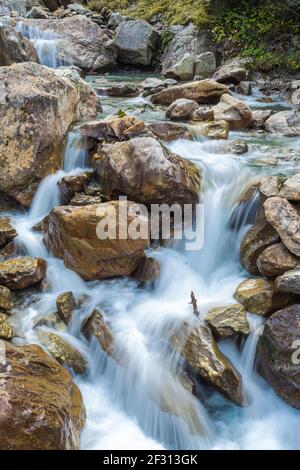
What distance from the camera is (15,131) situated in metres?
5.71

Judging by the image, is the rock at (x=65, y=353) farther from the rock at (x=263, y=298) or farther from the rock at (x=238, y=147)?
the rock at (x=238, y=147)

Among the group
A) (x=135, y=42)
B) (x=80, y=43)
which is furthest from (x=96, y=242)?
(x=80, y=43)

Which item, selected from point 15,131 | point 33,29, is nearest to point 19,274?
point 15,131

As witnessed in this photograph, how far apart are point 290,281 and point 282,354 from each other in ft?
2.26

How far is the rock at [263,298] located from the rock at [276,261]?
128 mm

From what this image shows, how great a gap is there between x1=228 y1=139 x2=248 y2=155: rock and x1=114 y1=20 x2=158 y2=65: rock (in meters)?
9.20

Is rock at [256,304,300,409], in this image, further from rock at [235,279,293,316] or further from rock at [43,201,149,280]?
rock at [43,201,149,280]

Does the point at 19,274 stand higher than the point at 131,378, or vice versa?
the point at 19,274

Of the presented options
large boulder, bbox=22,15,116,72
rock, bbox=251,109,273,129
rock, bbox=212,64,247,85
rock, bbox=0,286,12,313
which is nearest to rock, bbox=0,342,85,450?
rock, bbox=0,286,12,313

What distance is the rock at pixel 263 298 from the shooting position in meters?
4.08

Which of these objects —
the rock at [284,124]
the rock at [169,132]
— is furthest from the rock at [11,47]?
the rock at [284,124]

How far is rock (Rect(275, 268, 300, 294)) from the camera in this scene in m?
3.85
